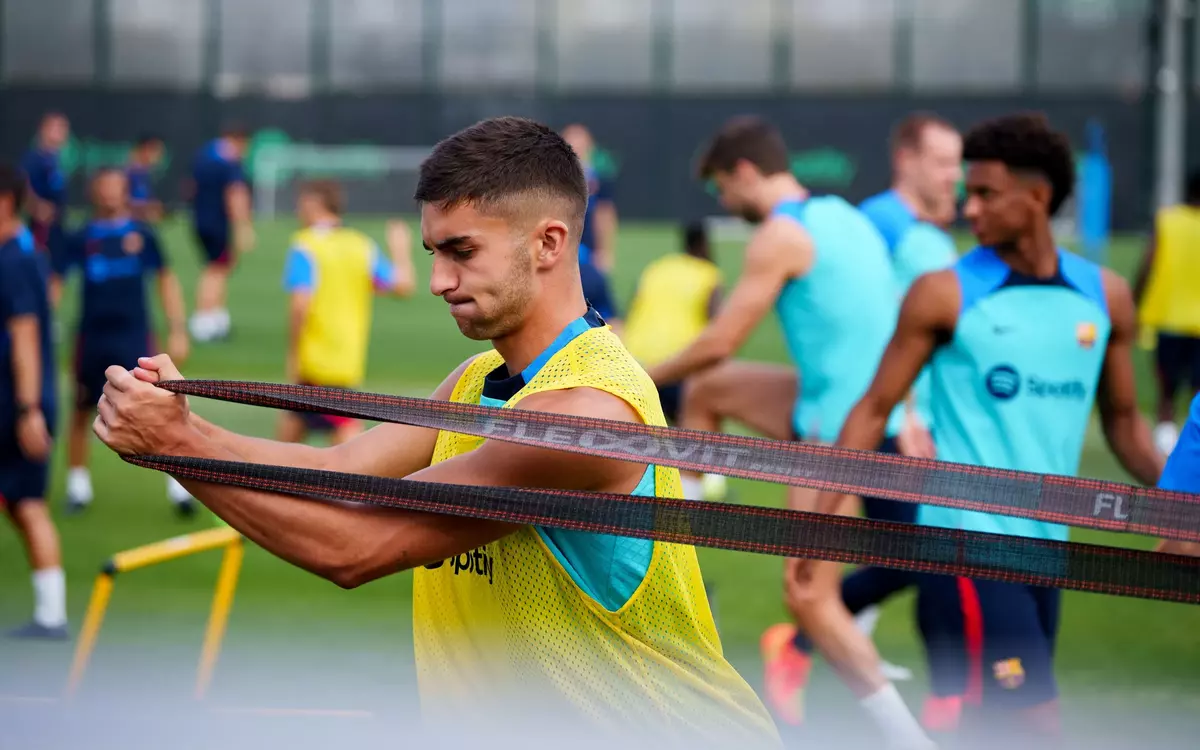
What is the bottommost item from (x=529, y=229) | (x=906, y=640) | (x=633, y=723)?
(x=906, y=640)

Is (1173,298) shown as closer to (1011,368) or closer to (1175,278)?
(1175,278)

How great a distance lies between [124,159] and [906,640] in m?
33.3

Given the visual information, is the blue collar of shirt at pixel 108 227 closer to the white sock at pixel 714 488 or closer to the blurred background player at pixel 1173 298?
the white sock at pixel 714 488

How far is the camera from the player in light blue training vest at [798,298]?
6211mm

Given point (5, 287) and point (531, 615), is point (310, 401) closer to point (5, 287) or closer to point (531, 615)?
point (531, 615)

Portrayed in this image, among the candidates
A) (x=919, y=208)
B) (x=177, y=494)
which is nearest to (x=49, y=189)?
(x=177, y=494)

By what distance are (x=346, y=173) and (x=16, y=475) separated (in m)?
30.8

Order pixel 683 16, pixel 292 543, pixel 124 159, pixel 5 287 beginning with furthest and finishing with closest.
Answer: pixel 683 16, pixel 124 159, pixel 5 287, pixel 292 543

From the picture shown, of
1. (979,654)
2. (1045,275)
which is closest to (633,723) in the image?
(979,654)

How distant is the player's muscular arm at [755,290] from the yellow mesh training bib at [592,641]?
334 centimetres

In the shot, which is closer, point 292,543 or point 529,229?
point 292,543

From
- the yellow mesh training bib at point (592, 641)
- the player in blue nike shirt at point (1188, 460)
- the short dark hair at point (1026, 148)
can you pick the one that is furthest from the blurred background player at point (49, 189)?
the player in blue nike shirt at point (1188, 460)

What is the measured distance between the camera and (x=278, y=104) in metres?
38.4

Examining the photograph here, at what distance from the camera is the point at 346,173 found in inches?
1473
